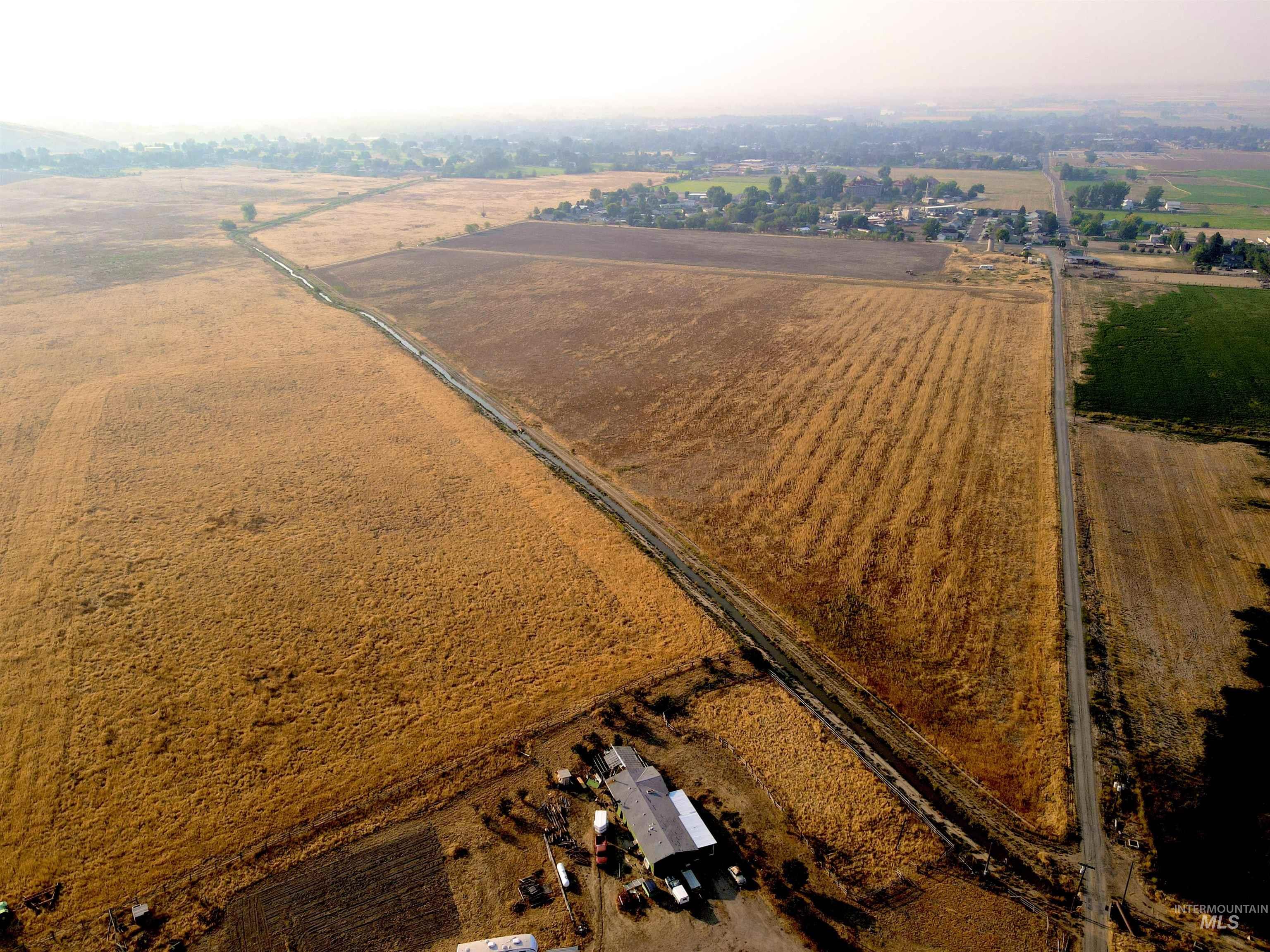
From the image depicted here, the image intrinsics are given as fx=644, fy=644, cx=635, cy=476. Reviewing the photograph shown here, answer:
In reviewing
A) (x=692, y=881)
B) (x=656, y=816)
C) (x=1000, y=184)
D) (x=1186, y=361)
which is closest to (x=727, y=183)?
(x=1000, y=184)

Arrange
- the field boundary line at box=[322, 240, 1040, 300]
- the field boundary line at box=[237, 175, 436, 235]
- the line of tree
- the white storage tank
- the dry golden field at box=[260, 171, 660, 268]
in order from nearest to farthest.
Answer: the white storage tank < the field boundary line at box=[322, 240, 1040, 300] < the dry golden field at box=[260, 171, 660, 268] < the field boundary line at box=[237, 175, 436, 235] < the line of tree

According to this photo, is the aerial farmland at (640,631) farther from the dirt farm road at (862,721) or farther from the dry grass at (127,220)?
the dry grass at (127,220)

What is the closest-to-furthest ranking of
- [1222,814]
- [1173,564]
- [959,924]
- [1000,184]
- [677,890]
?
[959,924]
[677,890]
[1222,814]
[1173,564]
[1000,184]

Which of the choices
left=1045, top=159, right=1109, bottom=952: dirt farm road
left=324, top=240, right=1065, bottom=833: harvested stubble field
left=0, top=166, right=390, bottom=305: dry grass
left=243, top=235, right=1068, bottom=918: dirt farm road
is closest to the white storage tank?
left=243, top=235, right=1068, bottom=918: dirt farm road

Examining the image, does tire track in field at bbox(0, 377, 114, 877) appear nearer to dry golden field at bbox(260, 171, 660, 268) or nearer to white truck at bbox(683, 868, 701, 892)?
white truck at bbox(683, 868, 701, 892)

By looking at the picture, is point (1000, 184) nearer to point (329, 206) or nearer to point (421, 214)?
point (421, 214)

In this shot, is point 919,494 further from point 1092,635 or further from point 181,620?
point 181,620

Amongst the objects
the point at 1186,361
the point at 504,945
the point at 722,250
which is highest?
the point at 722,250
